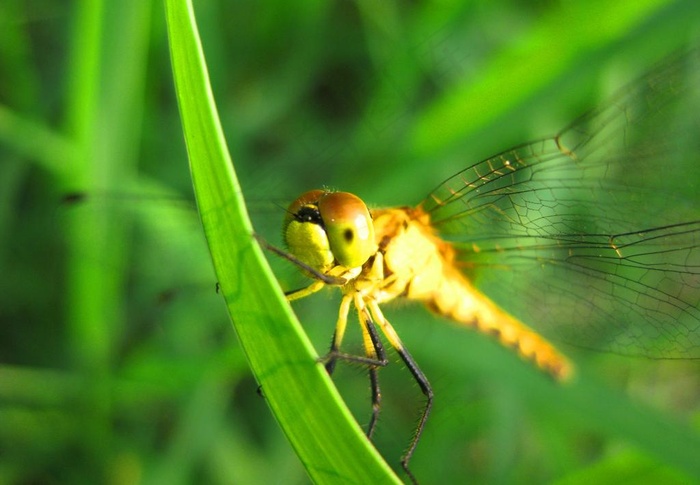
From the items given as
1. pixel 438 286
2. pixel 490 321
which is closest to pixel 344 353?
pixel 438 286

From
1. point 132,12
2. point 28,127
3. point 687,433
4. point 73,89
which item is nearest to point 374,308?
point 687,433

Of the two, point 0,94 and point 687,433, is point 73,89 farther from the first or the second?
point 687,433

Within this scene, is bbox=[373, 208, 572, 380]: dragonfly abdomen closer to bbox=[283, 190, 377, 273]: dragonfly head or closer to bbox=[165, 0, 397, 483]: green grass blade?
bbox=[283, 190, 377, 273]: dragonfly head

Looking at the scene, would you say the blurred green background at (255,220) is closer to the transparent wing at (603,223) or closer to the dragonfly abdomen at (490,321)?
the dragonfly abdomen at (490,321)

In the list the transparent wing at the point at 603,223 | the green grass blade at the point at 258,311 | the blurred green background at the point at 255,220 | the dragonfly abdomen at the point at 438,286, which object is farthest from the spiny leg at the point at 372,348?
the green grass blade at the point at 258,311

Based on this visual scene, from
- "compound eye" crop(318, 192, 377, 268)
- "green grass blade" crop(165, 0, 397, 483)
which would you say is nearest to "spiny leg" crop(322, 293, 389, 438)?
"compound eye" crop(318, 192, 377, 268)
